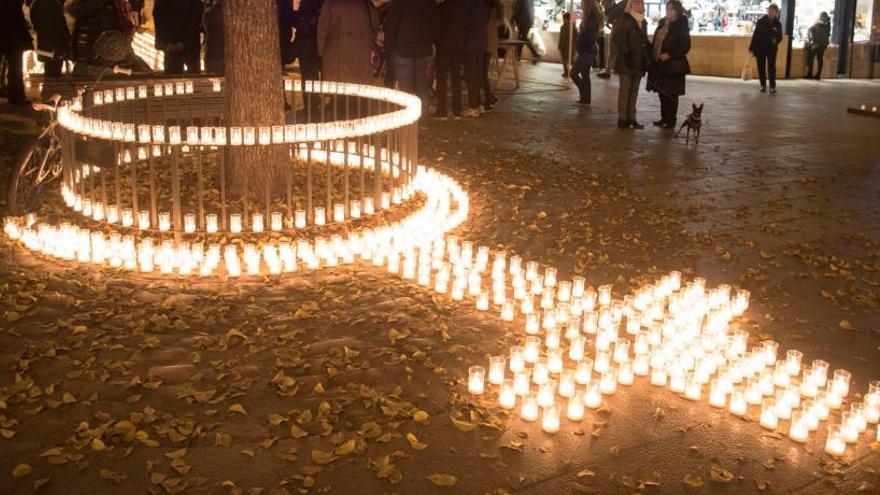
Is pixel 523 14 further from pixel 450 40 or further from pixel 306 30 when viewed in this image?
pixel 306 30

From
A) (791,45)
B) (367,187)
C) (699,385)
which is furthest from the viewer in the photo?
(791,45)

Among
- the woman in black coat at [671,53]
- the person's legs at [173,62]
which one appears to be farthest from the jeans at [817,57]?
the person's legs at [173,62]

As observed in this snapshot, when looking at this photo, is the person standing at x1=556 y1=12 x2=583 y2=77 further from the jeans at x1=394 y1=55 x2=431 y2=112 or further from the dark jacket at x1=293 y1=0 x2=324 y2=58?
the dark jacket at x1=293 y1=0 x2=324 y2=58

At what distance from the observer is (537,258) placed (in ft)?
25.5

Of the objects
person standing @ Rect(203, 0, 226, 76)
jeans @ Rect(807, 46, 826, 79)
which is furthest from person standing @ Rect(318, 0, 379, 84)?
jeans @ Rect(807, 46, 826, 79)

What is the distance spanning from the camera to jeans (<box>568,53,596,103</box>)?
17.0 metres

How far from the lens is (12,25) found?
13.3 metres

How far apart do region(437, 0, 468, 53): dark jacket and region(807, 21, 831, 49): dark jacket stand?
1456 cm

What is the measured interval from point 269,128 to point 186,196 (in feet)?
6.23

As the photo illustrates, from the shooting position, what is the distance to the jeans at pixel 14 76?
13500 millimetres

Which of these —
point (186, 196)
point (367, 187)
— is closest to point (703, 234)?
point (367, 187)

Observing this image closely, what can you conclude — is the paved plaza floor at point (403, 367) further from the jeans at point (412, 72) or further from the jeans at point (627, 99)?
the jeans at point (627, 99)

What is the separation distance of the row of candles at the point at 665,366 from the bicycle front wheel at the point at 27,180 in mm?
4318

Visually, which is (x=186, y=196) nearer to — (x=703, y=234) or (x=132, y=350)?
(x=132, y=350)
